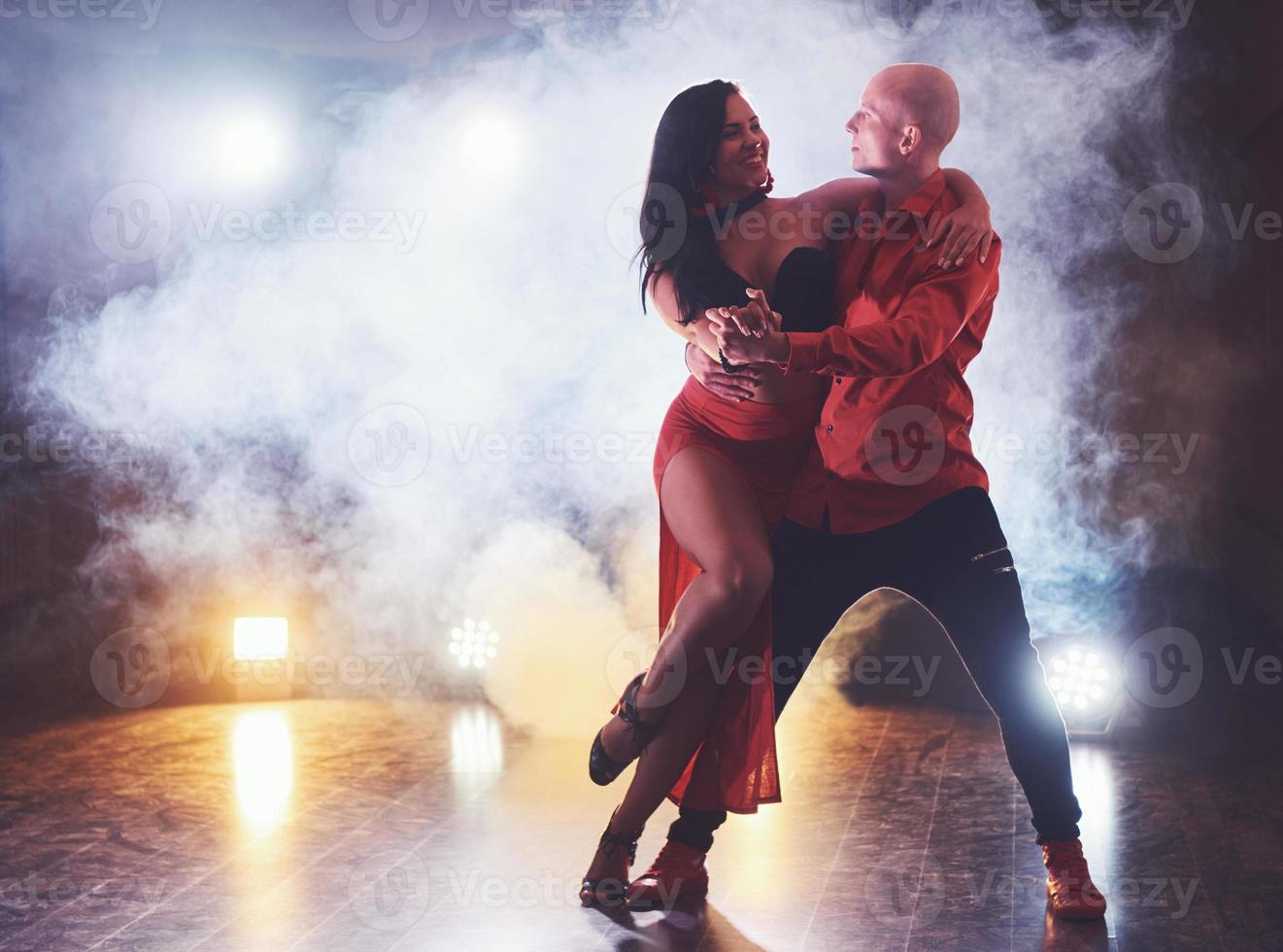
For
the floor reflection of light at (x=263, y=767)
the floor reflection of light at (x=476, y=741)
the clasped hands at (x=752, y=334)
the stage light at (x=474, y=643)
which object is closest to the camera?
the clasped hands at (x=752, y=334)

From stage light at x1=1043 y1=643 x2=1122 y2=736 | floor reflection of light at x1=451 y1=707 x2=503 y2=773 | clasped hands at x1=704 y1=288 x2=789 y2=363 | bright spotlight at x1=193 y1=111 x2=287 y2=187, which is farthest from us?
bright spotlight at x1=193 y1=111 x2=287 y2=187

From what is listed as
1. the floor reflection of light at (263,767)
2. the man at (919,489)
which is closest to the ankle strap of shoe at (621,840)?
the man at (919,489)

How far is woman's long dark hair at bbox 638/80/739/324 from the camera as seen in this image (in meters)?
2.76

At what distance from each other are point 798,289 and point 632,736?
36.7 inches

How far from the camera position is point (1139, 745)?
4.32 meters

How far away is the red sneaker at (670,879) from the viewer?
2877 millimetres

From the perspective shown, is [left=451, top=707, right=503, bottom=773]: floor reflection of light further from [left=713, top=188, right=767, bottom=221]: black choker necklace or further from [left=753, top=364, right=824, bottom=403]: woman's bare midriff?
[left=713, top=188, right=767, bottom=221]: black choker necklace

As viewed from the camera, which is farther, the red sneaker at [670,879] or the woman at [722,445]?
the red sneaker at [670,879]

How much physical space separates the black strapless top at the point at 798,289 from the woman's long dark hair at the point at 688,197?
6cm

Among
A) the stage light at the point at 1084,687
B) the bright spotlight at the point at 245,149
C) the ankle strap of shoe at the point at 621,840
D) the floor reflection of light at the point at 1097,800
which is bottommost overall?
the floor reflection of light at the point at 1097,800

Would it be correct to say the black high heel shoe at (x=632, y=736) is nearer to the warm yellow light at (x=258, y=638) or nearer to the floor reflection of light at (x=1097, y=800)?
the floor reflection of light at (x=1097, y=800)

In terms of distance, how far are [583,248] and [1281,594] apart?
2809 millimetres

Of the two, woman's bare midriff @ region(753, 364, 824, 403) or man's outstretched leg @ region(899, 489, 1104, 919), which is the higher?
woman's bare midriff @ region(753, 364, 824, 403)

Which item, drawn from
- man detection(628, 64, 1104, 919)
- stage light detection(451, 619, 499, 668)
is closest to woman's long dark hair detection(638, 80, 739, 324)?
man detection(628, 64, 1104, 919)
